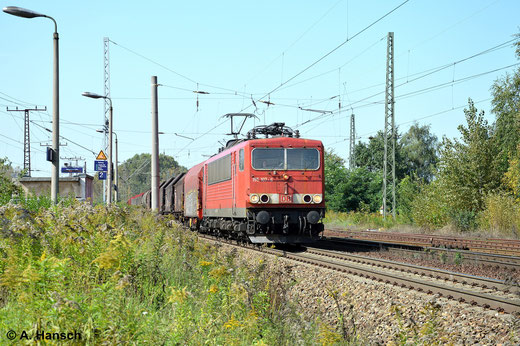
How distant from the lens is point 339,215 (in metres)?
37.9

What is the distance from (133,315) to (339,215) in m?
33.4

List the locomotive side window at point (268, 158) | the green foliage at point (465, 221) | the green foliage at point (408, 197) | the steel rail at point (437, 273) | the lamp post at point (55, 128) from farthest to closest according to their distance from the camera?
the green foliage at point (408, 197) < the green foliage at point (465, 221) < the locomotive side window at point (268, 158) < the lamp post at point (55, 128) < the steel rail at point (437, 273)

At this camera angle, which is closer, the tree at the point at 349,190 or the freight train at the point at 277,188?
the freight train at the point at 277,188

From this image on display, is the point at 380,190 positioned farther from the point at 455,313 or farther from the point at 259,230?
the point at 455,313

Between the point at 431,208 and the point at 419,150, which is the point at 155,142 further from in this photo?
the point at 419,150

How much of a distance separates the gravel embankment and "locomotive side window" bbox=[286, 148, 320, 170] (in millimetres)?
5668

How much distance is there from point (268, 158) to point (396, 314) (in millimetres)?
10677

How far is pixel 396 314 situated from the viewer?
6742 millimetres

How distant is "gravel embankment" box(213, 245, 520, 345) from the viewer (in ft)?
20.7

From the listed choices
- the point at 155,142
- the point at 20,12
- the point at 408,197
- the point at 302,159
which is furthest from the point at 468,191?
the point at 20,12

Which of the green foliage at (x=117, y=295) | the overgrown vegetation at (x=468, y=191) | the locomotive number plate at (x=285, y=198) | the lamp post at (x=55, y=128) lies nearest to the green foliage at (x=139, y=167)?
the overgrown vegetation at (x=468, y=191)

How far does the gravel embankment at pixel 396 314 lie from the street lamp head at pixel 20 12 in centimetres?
832

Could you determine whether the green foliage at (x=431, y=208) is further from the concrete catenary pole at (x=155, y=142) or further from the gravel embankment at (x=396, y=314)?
the gravel embankment at (x=396, y=314)

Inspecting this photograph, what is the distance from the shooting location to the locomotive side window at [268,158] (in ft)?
55.6
